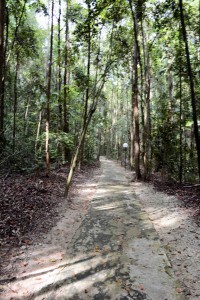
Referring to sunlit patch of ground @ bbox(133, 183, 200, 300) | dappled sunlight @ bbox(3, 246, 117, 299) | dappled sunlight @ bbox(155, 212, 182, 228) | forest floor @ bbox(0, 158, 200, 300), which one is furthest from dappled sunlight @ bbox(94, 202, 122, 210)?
dappled sunlight @ bbox(3, 246, 117, 299)

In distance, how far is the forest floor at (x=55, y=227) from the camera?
13.0 feet

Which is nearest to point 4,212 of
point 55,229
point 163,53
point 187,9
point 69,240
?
point 55,229

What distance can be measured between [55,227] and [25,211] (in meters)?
0.90

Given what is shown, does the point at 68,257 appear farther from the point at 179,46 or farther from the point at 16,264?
the point at 179,46

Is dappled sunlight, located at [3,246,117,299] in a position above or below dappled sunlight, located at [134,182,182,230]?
below

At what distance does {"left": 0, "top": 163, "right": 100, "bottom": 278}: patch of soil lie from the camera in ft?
15.1

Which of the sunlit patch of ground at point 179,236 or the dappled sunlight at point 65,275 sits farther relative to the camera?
the sunlit patch of ground at point 179,236

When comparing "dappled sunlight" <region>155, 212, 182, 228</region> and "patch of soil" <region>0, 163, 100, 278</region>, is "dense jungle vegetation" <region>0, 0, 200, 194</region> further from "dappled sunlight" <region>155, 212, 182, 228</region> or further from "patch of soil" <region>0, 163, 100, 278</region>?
"dappled sunlight" <region>155, 212, 182, 228</region>

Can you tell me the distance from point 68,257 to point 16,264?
92 centimetres

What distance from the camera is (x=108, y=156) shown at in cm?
4369

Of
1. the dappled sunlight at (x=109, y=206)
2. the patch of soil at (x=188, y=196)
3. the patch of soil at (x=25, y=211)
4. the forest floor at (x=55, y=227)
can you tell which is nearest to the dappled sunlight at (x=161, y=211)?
the forest floor at (x=55, y=227)

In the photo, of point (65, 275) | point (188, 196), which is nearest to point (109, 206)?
point (188, 196)

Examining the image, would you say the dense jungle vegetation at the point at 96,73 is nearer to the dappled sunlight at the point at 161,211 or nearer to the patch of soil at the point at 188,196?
the patch of soil at the point at 188,196

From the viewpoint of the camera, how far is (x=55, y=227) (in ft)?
19.4
